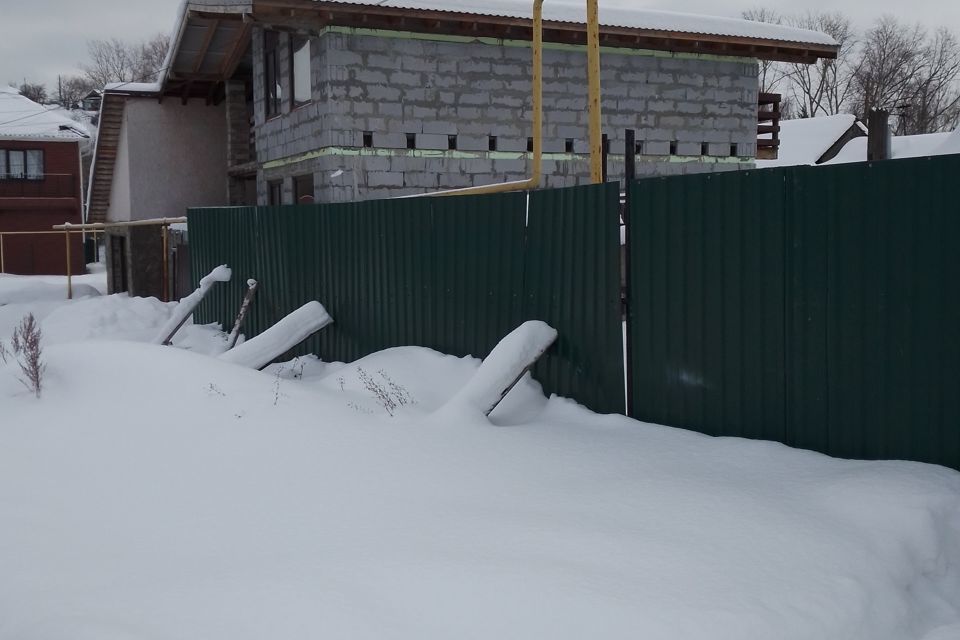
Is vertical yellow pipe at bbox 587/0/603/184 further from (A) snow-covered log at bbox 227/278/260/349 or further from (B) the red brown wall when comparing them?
(B) the red brown wall

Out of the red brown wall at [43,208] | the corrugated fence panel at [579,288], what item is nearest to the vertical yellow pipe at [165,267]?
the corrugated fence panel at [579,288]

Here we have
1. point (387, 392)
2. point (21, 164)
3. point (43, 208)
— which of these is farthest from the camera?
point (43, 208)

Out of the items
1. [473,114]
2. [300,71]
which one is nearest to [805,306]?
[473,114]

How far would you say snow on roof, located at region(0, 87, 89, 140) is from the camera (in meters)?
37.7

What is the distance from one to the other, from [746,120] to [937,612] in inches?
558

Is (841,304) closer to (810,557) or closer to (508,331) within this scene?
(810,557)

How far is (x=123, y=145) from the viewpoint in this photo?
69.1 ft

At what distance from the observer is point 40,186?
125 feet

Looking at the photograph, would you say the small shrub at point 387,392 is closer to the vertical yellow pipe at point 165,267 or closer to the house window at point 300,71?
the house window at point 300,71

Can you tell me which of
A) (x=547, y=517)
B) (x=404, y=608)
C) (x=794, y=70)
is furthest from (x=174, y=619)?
(x=794, y=70)

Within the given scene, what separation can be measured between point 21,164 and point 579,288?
36417mm

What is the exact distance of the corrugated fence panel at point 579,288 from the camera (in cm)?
722

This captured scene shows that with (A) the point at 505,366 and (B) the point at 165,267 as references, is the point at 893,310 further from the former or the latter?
(B) the point at 165,267

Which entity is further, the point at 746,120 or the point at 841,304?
the point at 746,120
